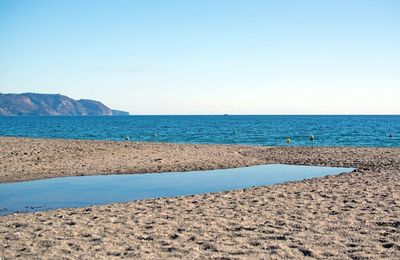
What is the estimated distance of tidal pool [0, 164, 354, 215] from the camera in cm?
1016

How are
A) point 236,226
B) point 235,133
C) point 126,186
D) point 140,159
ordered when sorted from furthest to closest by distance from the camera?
point 235,133 < point 140,159 < point 126,186 < point 236,226

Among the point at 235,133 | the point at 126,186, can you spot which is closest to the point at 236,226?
the point at 126,186

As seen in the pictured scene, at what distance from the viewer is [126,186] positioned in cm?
1244

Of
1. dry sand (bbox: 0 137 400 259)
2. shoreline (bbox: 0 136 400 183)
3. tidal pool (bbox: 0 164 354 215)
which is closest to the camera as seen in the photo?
dry sand (bbox: 0 137 400 259)

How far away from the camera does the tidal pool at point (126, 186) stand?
1016 centimetres

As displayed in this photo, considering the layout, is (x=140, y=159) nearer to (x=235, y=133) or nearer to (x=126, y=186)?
(x=126, y=186)

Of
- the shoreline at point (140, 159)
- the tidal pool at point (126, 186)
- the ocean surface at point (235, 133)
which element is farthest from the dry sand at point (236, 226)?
the ocean surface at point (235, 133)

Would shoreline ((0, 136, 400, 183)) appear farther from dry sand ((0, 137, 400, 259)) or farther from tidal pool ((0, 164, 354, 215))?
dry sand ((0, 137, 400, 259))

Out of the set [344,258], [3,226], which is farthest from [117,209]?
[344,258]

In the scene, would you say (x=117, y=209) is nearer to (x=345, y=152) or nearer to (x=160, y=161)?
(x=160, y=161)

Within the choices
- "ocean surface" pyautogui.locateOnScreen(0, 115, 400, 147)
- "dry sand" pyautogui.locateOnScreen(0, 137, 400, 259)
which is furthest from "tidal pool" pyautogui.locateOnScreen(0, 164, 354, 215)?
"ocean surface" pyautogui.locateOnScreen(0, 115, 400, 147)

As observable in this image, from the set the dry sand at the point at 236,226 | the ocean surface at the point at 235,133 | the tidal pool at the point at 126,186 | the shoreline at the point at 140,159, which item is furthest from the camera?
the ocean surface at the point at 235,133

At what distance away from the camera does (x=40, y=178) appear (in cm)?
1394

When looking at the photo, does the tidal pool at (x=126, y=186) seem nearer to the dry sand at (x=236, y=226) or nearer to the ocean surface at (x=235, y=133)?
the dry sand at (x=236, y=226)
